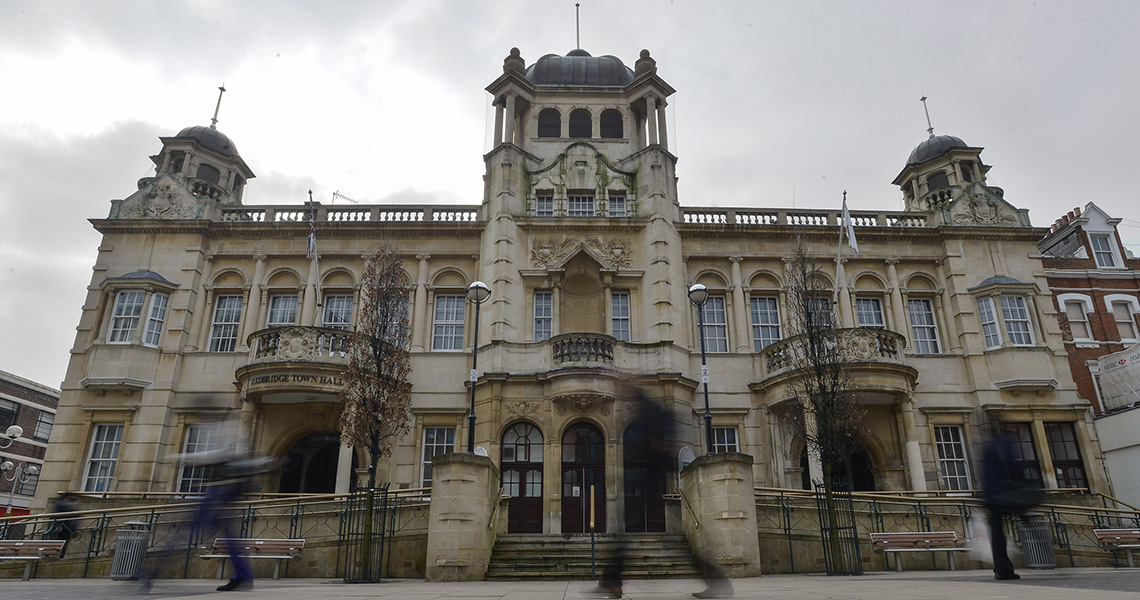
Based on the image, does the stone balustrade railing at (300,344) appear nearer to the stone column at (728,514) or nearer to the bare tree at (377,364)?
the bare tree at (377,364)

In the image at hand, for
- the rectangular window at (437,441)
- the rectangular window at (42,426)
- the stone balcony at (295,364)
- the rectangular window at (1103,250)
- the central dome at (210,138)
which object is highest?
the central dome at (210,138)

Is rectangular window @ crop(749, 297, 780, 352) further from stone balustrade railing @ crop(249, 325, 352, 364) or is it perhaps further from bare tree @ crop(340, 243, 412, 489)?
stone balustrade railing @ crop(249, 325, 352, 364)

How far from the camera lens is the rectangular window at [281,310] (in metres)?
25.1

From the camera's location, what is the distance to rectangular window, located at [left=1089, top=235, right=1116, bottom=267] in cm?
2898

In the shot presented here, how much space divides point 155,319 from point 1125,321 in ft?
123

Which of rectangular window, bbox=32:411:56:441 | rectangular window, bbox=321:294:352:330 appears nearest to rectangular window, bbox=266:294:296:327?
rectangular window, bbox=321:294:352:330

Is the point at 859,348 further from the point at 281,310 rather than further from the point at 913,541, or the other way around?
the point at 281,310

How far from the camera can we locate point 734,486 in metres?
14.2

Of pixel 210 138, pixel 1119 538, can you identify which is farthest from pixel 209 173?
pixel 1119 538

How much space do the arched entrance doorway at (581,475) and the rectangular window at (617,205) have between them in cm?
850

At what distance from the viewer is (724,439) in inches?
922

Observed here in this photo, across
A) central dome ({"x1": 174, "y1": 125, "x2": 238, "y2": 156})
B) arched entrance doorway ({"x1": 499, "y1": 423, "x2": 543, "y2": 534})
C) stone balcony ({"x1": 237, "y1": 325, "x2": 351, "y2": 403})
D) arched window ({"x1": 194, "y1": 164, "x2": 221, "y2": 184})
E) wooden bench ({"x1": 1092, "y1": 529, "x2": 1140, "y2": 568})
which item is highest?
central dome ({"x1": 174, "y1": 125, "x2": 238, "y2": 156})

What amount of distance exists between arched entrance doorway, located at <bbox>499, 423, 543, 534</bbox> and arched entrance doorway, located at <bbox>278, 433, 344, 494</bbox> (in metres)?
7.06

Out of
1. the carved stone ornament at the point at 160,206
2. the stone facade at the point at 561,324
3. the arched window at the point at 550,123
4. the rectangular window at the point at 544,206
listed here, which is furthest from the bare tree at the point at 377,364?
the arched window at the point at 550,123
